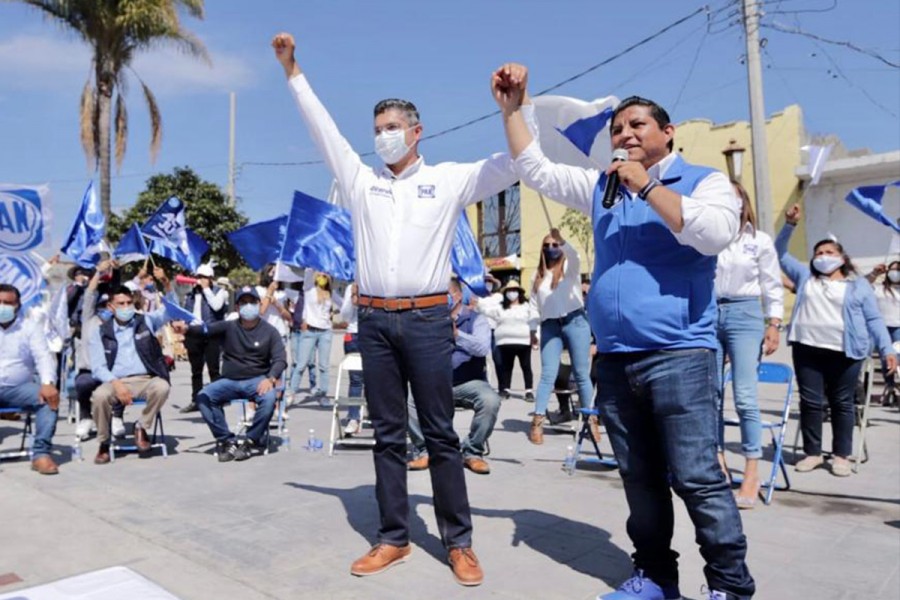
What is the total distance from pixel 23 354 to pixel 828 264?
6957 millimetres

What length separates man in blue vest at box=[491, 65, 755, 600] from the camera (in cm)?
283

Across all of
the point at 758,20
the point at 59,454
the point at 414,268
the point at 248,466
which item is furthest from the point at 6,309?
the point at 758,20

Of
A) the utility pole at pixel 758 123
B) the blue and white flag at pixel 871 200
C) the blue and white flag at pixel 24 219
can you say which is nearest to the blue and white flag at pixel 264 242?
the blue and white flag at pixel 24 219

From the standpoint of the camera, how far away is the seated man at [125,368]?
255 inches

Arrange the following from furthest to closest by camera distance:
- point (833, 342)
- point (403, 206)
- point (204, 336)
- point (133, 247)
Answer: point (133, 247) < point (204, 336) < point (833, 342) < point (403, 206)

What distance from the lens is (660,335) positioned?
2885 mm

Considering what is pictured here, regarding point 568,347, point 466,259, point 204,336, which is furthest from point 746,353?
point 204,336

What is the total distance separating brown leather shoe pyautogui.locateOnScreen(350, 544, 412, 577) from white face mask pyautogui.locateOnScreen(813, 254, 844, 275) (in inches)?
174

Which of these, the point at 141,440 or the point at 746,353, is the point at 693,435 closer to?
the point at 746,353

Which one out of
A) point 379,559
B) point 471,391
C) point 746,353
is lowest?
point 379,559

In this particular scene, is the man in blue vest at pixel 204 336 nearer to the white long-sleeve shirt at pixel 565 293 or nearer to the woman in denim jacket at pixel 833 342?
the white long-sleeve shirt at pixel 565 293

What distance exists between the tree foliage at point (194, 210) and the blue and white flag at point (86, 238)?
A: 17783 millimetres

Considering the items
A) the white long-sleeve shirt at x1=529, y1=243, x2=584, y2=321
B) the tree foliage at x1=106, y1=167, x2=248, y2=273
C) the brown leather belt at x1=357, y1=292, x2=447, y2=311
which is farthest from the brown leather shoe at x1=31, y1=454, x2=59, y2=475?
the tree foliage at x1=106, y1=167, x2=248, y2=273

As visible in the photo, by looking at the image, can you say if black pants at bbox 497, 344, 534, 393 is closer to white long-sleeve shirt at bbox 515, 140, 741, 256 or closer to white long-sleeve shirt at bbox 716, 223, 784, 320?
white long-sleeve shirt at bbox 716, 223, 784, 320
